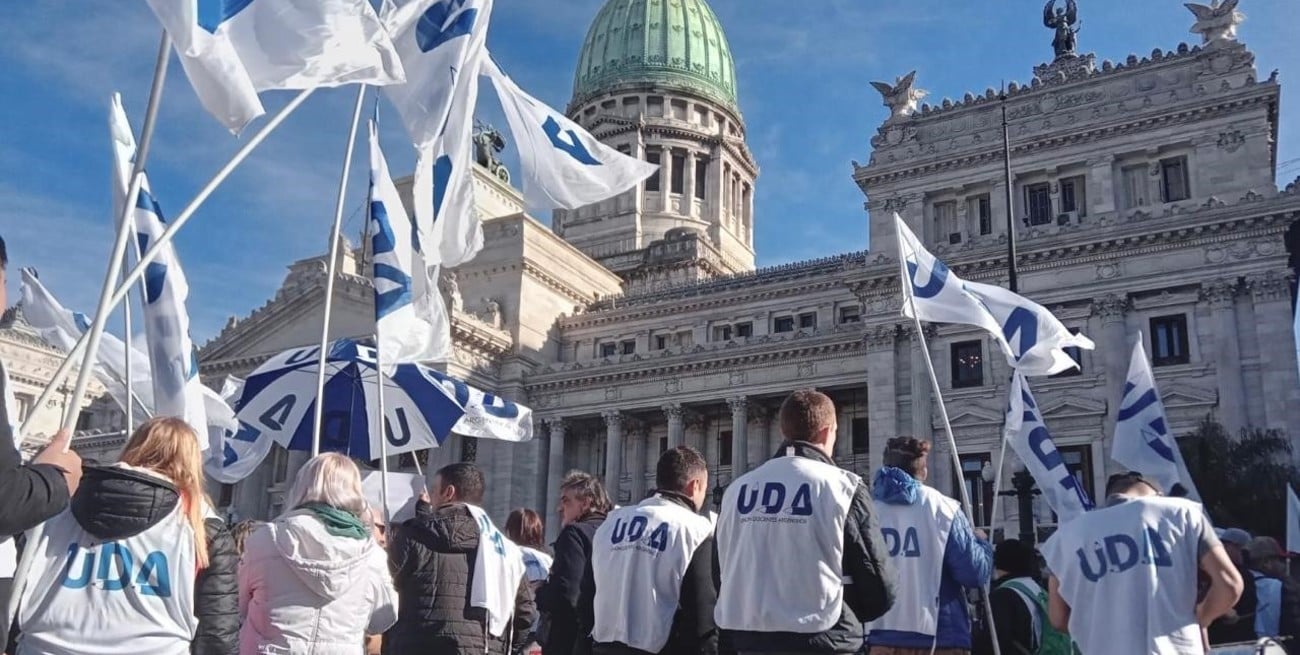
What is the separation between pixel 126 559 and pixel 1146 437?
13.5m

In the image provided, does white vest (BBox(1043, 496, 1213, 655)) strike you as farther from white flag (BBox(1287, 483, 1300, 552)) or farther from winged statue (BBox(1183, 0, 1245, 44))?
winged statue (BBox(1183, 0, 1245, 44))

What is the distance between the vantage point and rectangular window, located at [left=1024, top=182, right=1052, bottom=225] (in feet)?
117

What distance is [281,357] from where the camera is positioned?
15633 mm

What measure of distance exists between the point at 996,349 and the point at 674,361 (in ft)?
49.4

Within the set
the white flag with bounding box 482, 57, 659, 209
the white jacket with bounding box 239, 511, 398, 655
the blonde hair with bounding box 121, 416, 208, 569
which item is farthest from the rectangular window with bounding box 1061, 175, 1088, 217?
the blonde hair with bounding box 121, 416, 208, 569

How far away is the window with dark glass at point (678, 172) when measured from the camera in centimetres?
7231

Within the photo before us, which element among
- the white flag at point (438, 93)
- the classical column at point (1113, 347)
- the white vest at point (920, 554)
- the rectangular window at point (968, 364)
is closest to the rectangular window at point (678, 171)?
the rectangular window at point (968, 364)

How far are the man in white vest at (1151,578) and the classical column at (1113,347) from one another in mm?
26677

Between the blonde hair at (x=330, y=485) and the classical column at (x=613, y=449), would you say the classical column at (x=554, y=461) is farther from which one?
the blonde hair at (x=330, y=485)

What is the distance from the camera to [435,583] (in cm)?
784

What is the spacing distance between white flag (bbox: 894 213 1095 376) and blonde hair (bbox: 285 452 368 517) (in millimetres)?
8873

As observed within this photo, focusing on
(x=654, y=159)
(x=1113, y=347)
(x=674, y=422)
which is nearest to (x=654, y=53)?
(x=654, y=159)

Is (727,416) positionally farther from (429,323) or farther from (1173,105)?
(429,323)

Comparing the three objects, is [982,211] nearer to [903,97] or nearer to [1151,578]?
[903,97]
